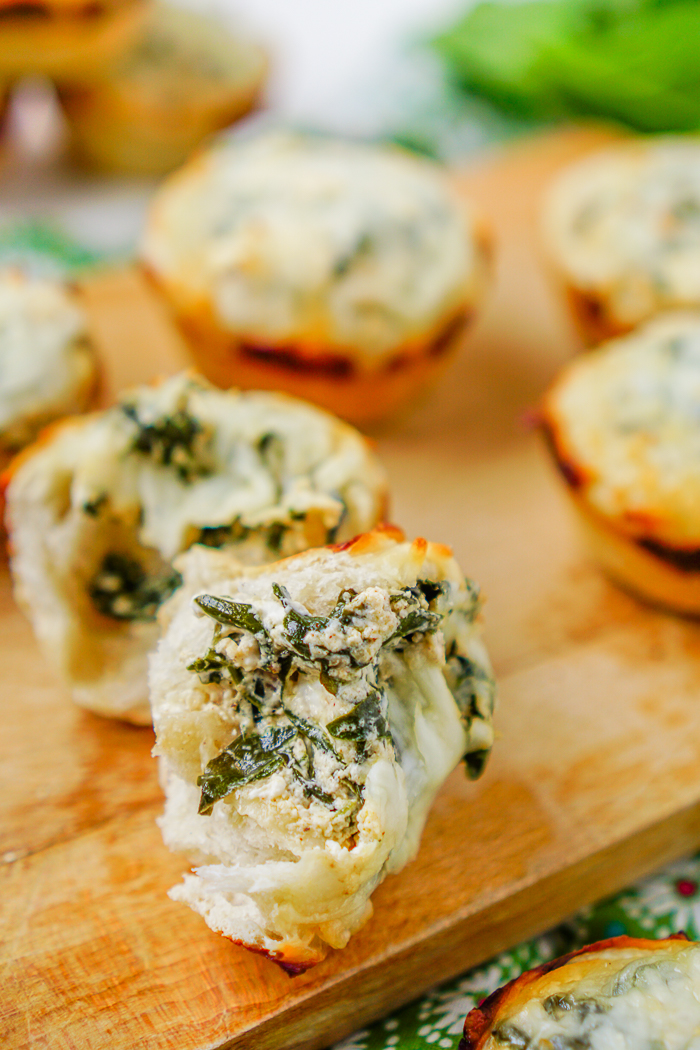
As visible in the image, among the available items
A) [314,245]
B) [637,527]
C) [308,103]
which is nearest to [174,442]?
[314,245]

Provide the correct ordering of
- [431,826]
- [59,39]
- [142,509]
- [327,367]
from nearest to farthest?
[431,826]
[142,509]
[327,367]
[59,39]

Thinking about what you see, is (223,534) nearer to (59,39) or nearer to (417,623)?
(417,623)

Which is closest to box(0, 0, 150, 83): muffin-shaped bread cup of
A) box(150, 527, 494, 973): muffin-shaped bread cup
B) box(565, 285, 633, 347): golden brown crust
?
box(565, 285, 633, 347): golden brown crust

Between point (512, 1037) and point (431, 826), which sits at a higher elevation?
point (512, 1037)

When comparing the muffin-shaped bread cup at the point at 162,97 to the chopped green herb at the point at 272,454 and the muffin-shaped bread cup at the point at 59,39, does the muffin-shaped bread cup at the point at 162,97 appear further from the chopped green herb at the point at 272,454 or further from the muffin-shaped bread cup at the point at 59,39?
the chopped green herb at the point at 272,454

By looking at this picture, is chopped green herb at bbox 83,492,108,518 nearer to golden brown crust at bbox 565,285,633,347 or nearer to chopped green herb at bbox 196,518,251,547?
chopped green herb at bbox 196,518,251,547

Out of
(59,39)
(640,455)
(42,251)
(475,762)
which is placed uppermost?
(59,39)

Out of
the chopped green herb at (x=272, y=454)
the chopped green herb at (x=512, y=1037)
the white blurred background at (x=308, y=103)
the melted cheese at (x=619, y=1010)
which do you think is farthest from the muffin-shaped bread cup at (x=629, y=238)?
the chopped green herb at (x=512, y=1037)
